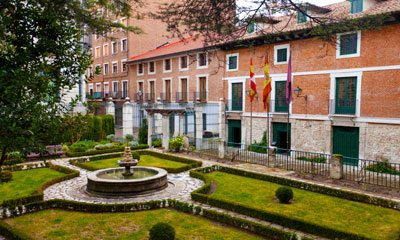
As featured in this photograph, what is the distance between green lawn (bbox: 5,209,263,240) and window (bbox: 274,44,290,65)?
15.2m

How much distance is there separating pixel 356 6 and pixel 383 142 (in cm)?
800

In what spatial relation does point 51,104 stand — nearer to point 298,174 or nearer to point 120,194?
point 120,194

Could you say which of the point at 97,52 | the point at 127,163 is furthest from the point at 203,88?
the point at 97,52

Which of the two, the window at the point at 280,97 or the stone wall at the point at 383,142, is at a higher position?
the window at the point at 280,97

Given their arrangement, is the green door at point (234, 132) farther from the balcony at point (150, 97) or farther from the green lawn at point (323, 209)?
the balcony at point (150, 97)

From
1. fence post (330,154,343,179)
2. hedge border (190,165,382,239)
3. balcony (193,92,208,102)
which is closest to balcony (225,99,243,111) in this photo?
balcony (193,92,208,102)

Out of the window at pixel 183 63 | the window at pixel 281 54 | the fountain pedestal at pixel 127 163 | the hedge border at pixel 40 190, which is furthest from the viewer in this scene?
the window at pixel 183 63

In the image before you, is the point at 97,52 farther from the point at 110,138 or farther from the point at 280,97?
the point at 280,97

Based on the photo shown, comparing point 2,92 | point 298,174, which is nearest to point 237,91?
point 298,174

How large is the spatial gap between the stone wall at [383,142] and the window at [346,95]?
159 cm

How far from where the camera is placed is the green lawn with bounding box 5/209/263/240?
28.9ft

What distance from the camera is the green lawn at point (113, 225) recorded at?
28.9 ft

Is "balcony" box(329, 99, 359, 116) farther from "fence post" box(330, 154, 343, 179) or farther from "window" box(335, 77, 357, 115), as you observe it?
"fence post" box(330, 154, 343, 179)

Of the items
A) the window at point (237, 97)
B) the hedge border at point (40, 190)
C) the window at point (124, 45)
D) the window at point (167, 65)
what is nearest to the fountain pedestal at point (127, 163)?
the hedge border at point (40, 190)
